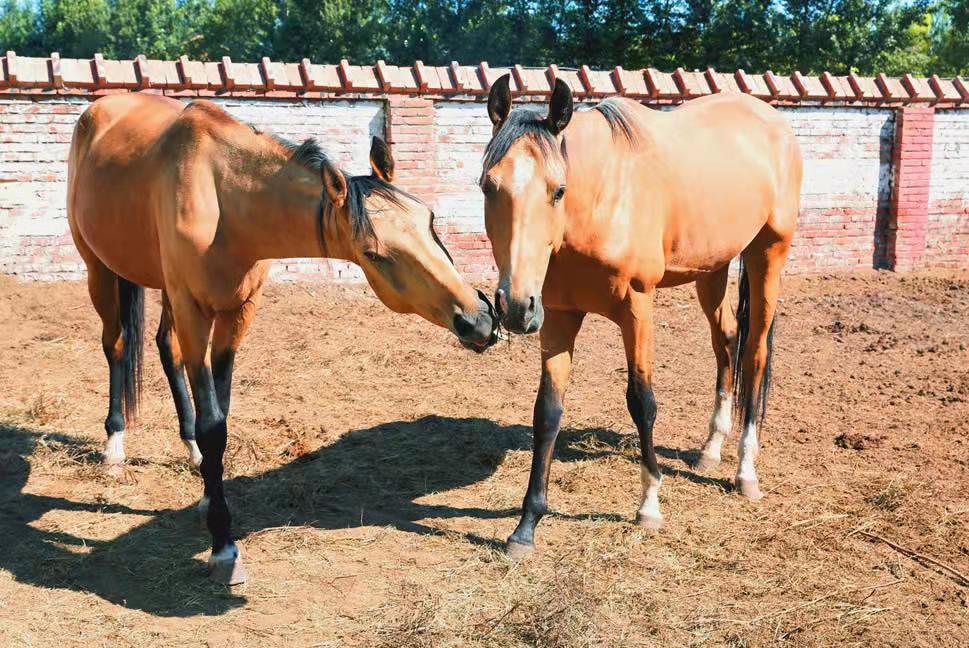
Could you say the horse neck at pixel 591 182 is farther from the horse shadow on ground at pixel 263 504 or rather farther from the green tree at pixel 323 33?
the green tree at pixel 323 33

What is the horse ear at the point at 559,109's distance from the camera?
3471 millimetres

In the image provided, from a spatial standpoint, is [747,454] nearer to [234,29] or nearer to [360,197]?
[360,197]

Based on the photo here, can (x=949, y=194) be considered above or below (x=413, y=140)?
below

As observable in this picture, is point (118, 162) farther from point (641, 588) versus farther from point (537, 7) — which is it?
point (537, 7)

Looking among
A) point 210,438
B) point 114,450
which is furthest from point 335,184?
point 114,450

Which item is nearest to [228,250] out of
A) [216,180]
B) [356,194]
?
[216,180]

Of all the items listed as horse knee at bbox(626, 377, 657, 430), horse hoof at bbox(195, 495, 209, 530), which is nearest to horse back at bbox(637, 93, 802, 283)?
horse knee at bbox(626, 377, 657, 430)

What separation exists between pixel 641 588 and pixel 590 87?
296 inches

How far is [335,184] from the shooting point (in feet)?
10.4

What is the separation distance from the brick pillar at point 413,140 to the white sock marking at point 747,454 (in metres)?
5.21

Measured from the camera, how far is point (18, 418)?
18.8 feet

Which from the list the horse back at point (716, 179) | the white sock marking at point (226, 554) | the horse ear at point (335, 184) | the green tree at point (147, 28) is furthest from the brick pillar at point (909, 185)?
the green tree at point (147, 28)

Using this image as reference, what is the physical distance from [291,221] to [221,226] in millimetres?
333

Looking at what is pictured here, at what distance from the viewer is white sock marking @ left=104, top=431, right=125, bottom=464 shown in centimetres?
489
